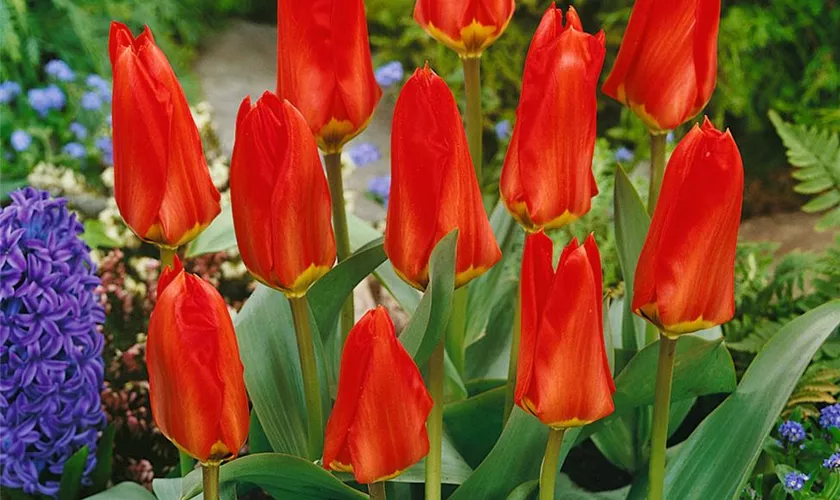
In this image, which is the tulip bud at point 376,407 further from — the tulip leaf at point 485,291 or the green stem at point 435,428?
the tulip leaf at point 485,291

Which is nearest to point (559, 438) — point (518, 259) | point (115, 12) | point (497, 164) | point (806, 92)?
point (518, 259)

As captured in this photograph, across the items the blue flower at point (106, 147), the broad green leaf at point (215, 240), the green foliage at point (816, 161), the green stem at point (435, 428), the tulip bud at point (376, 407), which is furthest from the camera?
the blue flower at point (106, 147)

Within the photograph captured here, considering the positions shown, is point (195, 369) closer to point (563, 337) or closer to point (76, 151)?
point (563, 337)

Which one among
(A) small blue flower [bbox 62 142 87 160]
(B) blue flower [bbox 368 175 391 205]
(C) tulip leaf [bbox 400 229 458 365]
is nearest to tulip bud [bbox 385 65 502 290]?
(C) tulip leaf [bbox 400 229 458 365]

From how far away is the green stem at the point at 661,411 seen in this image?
0.96 meters

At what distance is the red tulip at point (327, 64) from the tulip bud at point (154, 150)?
0.12 m

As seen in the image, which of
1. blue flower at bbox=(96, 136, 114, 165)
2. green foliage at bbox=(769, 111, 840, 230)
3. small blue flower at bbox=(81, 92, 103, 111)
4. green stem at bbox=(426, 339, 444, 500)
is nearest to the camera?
green stem at bbox=(426, 339, 444, 500)

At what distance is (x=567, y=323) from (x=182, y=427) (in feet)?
0.98

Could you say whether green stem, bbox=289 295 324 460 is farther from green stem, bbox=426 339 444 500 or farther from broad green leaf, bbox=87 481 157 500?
broad green leaf, bbox=87 481 157 500

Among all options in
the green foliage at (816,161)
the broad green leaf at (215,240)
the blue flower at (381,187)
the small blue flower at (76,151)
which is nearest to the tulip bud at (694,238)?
the broad green leaf at (215,240)

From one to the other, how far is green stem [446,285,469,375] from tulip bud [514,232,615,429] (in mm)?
384

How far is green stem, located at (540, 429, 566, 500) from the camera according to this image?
3.04 ft

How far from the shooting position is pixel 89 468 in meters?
1.46

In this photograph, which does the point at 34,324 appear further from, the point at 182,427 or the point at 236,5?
the point at 236,5
